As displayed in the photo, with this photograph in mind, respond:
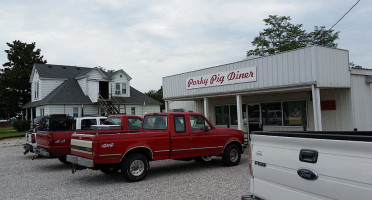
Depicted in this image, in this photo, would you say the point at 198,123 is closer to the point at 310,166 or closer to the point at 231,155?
the point at 231,155

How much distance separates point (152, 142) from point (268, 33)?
122 ft

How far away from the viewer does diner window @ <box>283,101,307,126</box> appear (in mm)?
14438

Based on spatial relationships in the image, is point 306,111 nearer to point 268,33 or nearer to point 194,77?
point 194,77

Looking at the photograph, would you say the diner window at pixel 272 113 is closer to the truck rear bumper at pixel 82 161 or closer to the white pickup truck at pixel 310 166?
the truck rear bumper at pixel 82 161

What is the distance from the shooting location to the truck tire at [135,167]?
8367 mm

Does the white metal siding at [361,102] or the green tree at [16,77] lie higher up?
the green tree at [16,77]

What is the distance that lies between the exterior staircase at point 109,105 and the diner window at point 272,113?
19.1 meters

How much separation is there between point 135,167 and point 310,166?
613cm

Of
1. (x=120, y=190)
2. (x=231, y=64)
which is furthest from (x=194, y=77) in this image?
(x=120, y=190)

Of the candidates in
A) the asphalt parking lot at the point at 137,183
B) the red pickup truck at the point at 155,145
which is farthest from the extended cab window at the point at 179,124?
the asphalt parking lot at the point at 137,183

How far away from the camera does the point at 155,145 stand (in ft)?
29.1

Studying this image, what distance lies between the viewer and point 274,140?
376cm

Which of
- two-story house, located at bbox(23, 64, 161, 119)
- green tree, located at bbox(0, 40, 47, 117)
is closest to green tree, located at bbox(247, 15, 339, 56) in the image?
two-story house, located at bbox(23, 64, 161, 119)

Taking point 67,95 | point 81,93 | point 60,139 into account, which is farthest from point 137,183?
point 81,93
